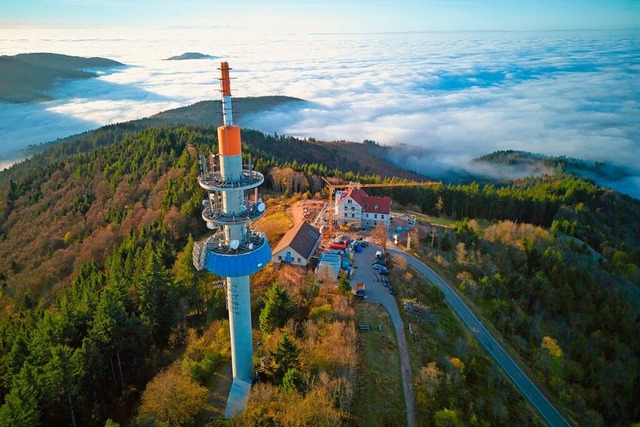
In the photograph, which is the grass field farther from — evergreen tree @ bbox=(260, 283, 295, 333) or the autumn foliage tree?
the autumn foliage tree

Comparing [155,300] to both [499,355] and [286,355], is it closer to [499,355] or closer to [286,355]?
[286,355]

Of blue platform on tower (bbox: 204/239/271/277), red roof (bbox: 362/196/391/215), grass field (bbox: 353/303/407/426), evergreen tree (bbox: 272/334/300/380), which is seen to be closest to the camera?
blue platform on tower (bbox: 204/239/271/277)

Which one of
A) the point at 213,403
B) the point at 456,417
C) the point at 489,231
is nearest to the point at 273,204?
the point at 489,231

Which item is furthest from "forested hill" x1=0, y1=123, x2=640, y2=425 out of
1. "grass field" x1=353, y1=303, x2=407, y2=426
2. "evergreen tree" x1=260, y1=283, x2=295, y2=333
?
"grass field" x1=353, y1=303, x2=407, y2=426

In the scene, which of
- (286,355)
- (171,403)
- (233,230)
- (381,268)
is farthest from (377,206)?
(171,403)

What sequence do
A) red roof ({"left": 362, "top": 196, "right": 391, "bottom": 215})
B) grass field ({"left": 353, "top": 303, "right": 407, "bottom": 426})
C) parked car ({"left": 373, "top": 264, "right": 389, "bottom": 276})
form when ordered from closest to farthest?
grass field ({"left": 353, "top": 303, "right": 407, "bottom": 426}) < parked car ({"left": 373, "top": 264, "right": 389, "bottom": 276}) < red roof ({"left": 362, "top": 196, "right": 391, "bottom": 215})

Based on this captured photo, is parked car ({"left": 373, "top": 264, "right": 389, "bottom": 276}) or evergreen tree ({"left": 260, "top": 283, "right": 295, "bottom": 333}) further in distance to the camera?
parked car ({"left": 373, "top": 264, "right": 389, "bottom": 276})

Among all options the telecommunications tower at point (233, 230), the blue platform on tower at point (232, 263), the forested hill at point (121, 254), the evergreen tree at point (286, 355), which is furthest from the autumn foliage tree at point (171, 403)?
the blue platform on tower at point (232, 263)

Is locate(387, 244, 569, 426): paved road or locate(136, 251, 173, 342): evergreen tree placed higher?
locate(136, 251, 173, 342): evergreen tree
